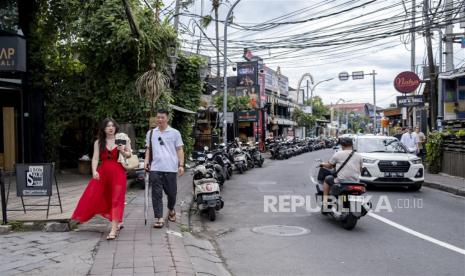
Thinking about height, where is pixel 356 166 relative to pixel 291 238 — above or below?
above

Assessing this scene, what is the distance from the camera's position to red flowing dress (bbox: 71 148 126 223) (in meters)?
6.86

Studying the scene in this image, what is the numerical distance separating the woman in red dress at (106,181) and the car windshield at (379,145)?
357 inches

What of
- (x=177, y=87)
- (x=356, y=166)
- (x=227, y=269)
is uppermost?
(x=177, y=87)

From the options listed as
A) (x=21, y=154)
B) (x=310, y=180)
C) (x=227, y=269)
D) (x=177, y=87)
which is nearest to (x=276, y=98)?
(x=177, y=87)

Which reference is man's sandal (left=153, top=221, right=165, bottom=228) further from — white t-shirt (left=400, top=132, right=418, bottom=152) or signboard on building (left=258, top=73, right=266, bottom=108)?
signboard on building (left=258, top=73, right=266, bottom=108)

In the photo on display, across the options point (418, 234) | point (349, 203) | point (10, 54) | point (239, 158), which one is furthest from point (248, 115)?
point (418, 234)

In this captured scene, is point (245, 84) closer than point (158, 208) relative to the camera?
No

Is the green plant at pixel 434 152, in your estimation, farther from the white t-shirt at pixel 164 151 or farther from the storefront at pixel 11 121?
the storefront at pixel 11 121

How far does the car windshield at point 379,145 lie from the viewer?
553 inches

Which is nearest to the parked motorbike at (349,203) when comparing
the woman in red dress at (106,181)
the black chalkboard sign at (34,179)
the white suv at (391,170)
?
the woman in red dress at (106,181)

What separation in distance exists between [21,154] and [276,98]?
35230 millimetres

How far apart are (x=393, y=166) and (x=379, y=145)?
1471mm

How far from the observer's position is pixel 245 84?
98.4 feet

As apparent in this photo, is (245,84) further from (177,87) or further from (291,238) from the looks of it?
(291,238)
